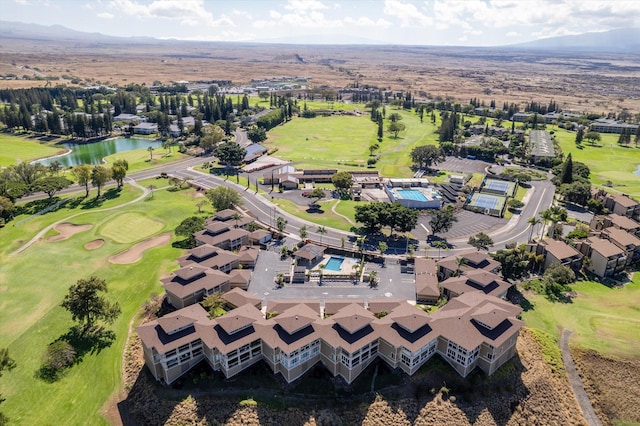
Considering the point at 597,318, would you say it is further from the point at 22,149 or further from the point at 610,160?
the point at 22,149

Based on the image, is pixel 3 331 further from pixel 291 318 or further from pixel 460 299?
pixel 460 299

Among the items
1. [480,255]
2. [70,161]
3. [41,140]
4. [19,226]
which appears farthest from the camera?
[41,140]

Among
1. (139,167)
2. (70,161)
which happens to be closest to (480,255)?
(139,167)

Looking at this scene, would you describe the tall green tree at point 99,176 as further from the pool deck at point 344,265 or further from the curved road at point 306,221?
the pool deck at point 344,265

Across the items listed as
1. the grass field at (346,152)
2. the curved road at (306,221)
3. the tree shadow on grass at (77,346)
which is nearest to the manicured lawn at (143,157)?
the curved road at (306,221)

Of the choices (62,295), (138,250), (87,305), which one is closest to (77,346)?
(87,305)

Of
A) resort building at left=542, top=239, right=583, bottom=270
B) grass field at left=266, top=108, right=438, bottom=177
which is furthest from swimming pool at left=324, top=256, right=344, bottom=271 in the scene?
grass field at left=266, top=108, right=438, bottom=177

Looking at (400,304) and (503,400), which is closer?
(503,400)
